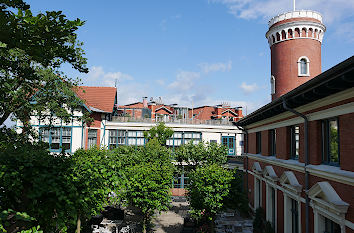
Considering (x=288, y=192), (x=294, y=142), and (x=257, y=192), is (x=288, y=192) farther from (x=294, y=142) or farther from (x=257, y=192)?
(x=257, y=192)

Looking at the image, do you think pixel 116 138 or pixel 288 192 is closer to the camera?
pixel 288 192

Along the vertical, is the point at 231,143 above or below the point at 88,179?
above

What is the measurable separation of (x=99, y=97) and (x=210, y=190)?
22.2 meters

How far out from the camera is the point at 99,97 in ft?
103

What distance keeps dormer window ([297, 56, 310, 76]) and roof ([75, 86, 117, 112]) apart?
19473 mm

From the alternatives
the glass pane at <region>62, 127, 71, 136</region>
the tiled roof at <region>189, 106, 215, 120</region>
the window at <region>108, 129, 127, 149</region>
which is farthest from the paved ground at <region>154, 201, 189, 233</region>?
the tiled roof at <region>189, 106, 215, 120</region>

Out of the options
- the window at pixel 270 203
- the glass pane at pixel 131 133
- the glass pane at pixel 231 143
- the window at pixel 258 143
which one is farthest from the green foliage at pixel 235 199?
the glass pane at pixel 231 143

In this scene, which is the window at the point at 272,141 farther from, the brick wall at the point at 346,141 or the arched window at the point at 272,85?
the arched window at the point at 272,85

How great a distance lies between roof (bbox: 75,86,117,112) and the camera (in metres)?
29.4

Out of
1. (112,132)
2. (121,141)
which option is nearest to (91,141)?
(112,132)

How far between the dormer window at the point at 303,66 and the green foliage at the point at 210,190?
41.9ft

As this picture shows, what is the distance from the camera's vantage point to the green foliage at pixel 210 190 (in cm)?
1295

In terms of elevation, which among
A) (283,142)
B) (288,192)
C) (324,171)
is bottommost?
(288,192)

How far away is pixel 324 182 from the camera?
26.1ft
